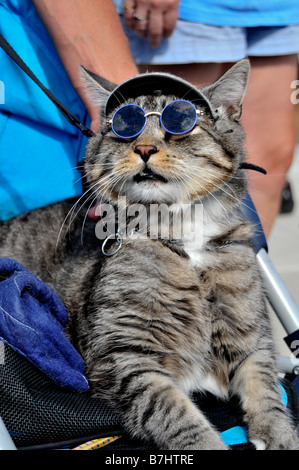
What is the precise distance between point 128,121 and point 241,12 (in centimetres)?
86

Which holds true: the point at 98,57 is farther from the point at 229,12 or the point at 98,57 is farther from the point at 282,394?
the point at 282,394

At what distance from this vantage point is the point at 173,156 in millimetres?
1658

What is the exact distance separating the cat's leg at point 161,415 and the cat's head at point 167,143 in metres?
0.54

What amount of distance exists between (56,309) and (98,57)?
3.02ft

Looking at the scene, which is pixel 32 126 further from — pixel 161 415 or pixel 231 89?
pixel 161 415

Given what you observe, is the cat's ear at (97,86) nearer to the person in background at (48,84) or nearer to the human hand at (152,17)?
the person in background at (48,84)

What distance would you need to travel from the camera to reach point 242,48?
88.8 inches

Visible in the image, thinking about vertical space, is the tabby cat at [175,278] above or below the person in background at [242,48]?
below

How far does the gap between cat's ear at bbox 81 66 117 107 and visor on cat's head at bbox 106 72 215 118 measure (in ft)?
0.26

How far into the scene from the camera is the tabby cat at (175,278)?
62.1 inches

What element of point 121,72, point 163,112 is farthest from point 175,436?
point 121,72

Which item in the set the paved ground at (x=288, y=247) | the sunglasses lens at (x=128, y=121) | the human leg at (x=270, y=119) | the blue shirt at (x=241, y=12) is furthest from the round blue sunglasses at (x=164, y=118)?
the paved ground at (x=288, y=247)

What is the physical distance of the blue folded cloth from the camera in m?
1.43

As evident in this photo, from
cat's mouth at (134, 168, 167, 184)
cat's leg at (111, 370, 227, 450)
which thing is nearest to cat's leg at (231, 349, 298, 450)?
cat's leg at (111, 370, 227, 450)
